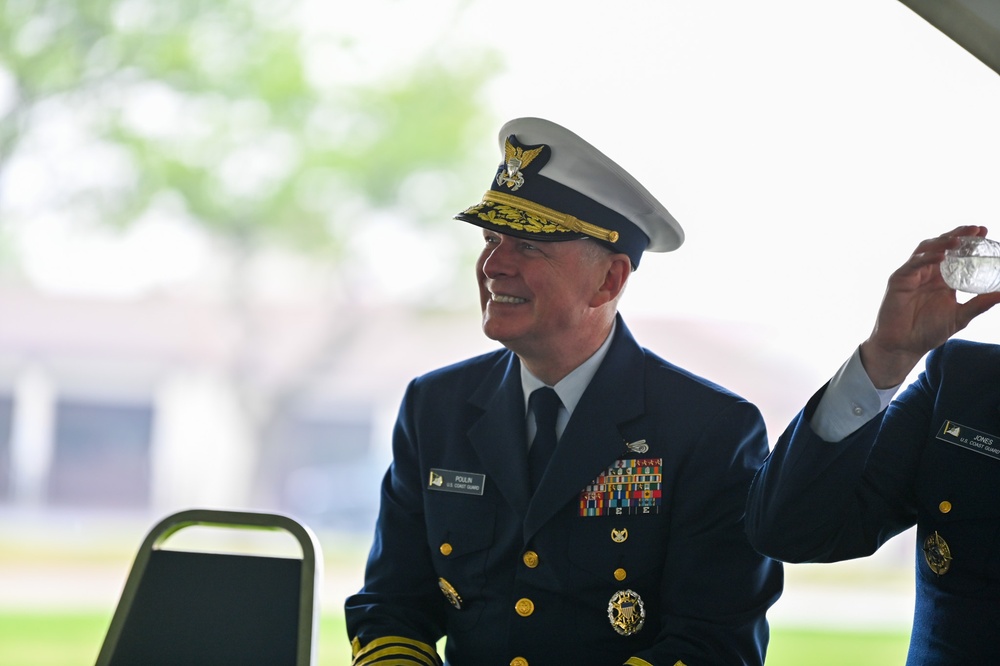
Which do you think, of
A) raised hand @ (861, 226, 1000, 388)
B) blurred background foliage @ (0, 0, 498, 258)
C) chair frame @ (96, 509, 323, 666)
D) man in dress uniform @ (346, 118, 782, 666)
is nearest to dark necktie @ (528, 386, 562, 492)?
man in dress uniform @ (346, 118, 782, 666)

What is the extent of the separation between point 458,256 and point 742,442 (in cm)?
611

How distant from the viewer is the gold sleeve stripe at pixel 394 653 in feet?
7.06

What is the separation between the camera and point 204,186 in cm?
813

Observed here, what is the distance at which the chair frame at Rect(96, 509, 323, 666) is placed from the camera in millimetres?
2078

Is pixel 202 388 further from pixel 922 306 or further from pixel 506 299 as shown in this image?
pixel 922 306

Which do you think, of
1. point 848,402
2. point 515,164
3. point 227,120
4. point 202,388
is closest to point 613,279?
point 515,164

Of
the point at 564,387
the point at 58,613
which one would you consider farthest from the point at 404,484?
the point at 58,613

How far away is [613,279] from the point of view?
2299 millimetres

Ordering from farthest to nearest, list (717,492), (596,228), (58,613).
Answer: (58,613) → (596,228) → (717,492)

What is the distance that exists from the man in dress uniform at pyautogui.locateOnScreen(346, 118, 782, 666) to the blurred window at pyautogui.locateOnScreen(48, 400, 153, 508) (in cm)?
755

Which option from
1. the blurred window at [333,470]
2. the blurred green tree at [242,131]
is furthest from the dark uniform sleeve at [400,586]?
the blurred window at [333,470]

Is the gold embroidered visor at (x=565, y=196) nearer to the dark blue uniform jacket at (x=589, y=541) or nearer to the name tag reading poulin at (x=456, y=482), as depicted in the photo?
the dark blue uniform jacket at (x=589, y=541)

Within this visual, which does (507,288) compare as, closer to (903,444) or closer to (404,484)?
(404,484)

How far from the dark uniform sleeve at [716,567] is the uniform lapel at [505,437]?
0.99 feet
